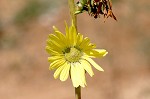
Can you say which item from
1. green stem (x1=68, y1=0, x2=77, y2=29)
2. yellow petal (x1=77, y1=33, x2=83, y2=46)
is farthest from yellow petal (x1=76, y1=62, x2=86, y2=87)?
green stem (x1=68, y1=0, x2=77, y2=29)

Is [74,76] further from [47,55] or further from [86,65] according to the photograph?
[47,55]

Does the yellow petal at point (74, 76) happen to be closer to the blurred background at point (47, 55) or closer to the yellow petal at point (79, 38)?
the yellow petal at point (79, 38)

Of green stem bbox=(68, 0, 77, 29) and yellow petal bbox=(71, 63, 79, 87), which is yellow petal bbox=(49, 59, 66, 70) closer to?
yellow petal bbox=(71, 63, 79, 87)

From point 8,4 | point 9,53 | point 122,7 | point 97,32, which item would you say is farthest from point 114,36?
point 8,4

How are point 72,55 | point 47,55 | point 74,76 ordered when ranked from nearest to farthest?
1. point 74,76
2. point 72,55
3. point 47,55

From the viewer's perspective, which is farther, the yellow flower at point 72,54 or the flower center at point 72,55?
the flower center at point 72,55

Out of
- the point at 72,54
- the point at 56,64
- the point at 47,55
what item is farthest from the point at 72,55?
the point at 47,55

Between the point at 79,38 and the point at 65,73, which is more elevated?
the point at 79,38

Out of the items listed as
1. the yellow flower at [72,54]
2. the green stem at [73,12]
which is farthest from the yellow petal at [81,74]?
the green stem at [73,12]

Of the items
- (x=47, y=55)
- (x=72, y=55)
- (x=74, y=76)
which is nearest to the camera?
(x=74, y=76)
